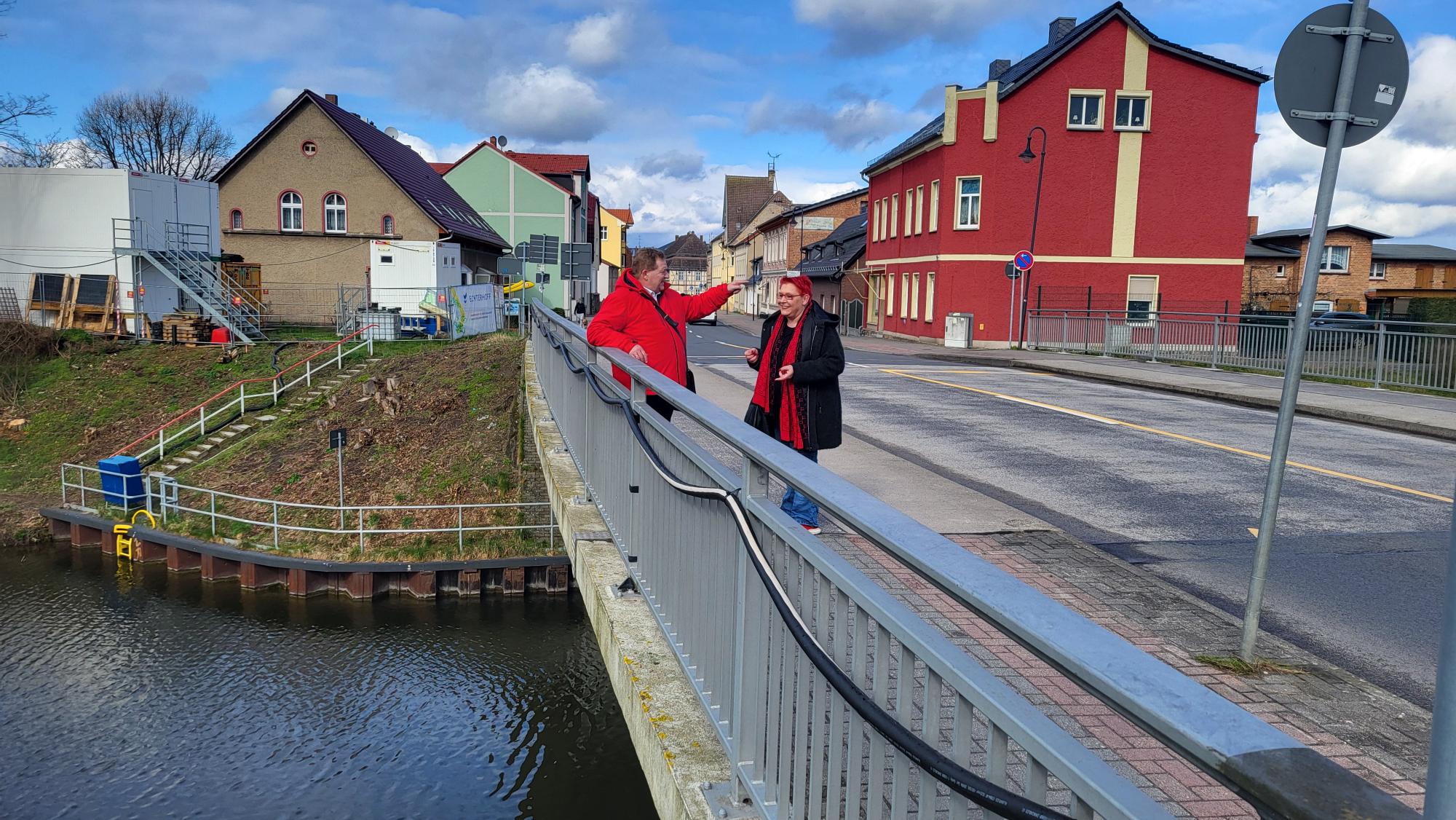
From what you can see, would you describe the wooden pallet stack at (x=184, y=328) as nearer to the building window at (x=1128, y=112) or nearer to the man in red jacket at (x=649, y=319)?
Answer: the building window at (x=1128, y=112)

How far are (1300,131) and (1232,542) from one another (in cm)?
380

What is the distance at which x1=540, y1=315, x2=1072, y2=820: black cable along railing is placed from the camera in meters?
1.63

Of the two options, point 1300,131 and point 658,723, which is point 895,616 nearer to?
point 658,723

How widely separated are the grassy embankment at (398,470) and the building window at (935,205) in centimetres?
1733

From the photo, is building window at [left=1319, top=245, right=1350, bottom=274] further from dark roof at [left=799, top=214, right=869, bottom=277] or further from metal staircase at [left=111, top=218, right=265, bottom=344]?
metal staircase at [left=111, top=218, right=265, bottom=344]

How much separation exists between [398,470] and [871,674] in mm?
24459

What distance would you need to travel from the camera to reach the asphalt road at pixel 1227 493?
6.37 m

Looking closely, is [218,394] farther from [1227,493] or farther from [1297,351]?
[1297,351]

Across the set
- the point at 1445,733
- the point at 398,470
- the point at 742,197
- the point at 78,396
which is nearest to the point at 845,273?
the point at 398,470

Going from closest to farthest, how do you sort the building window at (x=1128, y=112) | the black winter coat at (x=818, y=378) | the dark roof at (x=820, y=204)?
the black winter coat at (x=818, y=378) → the building window at (x=1128, y=112) → the dark roof at (x=820, y=204)

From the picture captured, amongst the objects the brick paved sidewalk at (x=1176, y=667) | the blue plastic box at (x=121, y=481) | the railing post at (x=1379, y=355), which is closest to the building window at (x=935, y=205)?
the railing post at (x=1379, y=355)

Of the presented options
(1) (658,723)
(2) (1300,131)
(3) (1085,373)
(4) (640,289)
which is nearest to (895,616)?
(1) (658,723)

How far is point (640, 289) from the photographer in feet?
24.5

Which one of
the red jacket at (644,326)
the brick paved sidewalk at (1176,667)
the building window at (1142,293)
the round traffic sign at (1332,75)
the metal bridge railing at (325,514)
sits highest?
the round traffic sign at (1332,75)
